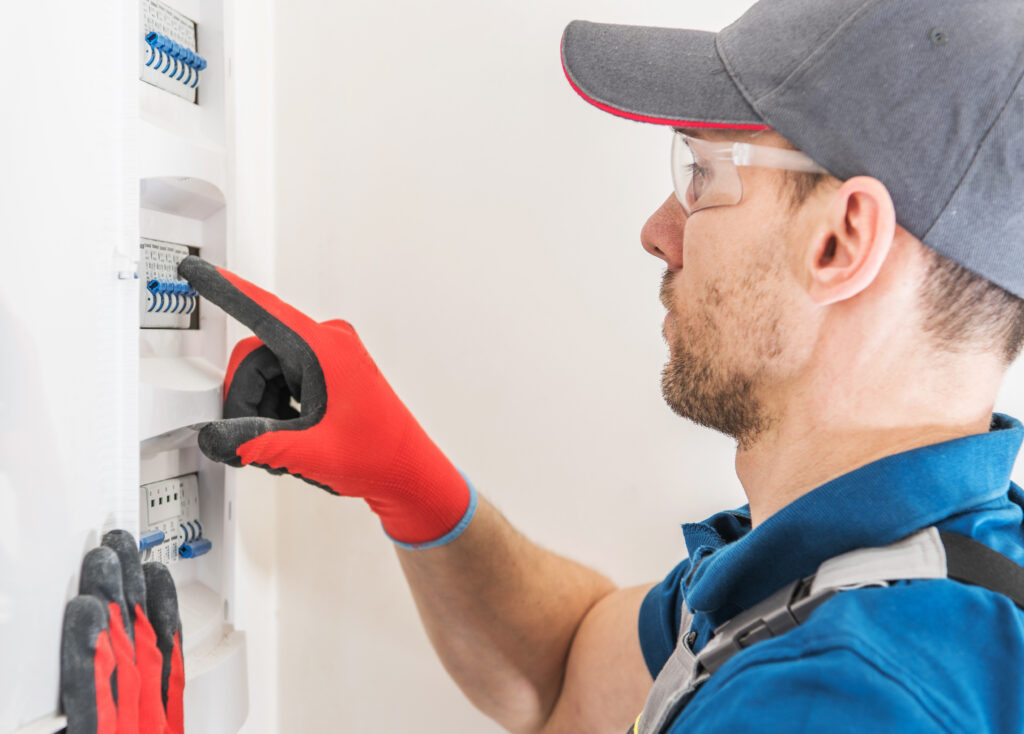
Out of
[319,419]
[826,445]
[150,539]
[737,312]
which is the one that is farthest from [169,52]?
[826,445]

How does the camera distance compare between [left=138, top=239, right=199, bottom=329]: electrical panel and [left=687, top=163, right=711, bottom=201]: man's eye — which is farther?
[left=138, top=239, right=199, bottom=329]: electrical panel

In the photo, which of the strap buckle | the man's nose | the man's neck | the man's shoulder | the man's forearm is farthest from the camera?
the man's forearm

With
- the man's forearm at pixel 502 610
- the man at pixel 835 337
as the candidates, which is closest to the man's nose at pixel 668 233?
the man at pixel 835 337

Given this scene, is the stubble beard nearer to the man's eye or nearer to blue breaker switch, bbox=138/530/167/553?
the man's eye

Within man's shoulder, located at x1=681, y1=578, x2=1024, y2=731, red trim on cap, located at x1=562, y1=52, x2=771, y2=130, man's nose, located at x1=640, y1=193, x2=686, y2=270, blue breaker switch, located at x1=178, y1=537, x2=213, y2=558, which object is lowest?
blue breaker switch, located at x1=178, y1=537, x2=213, y2=558

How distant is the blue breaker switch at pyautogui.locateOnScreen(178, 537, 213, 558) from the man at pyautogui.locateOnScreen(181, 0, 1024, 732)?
223 mm

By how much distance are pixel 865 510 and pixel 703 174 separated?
1.23 ft

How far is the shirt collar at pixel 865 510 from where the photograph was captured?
0.66 metres

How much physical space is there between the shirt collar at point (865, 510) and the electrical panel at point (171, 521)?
65 centimetres

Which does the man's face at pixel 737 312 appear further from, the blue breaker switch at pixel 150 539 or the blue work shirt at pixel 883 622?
the blue breaker switch at pixel 150 539

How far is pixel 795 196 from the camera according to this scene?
0.77 m

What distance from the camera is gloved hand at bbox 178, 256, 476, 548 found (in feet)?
3.04

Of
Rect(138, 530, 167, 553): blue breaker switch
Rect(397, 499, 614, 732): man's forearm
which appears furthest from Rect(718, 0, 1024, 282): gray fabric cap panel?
Rect(138, 530, 167, 553): blue breaker switch

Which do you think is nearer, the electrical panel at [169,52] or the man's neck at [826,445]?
the man's neck at [826,445]
